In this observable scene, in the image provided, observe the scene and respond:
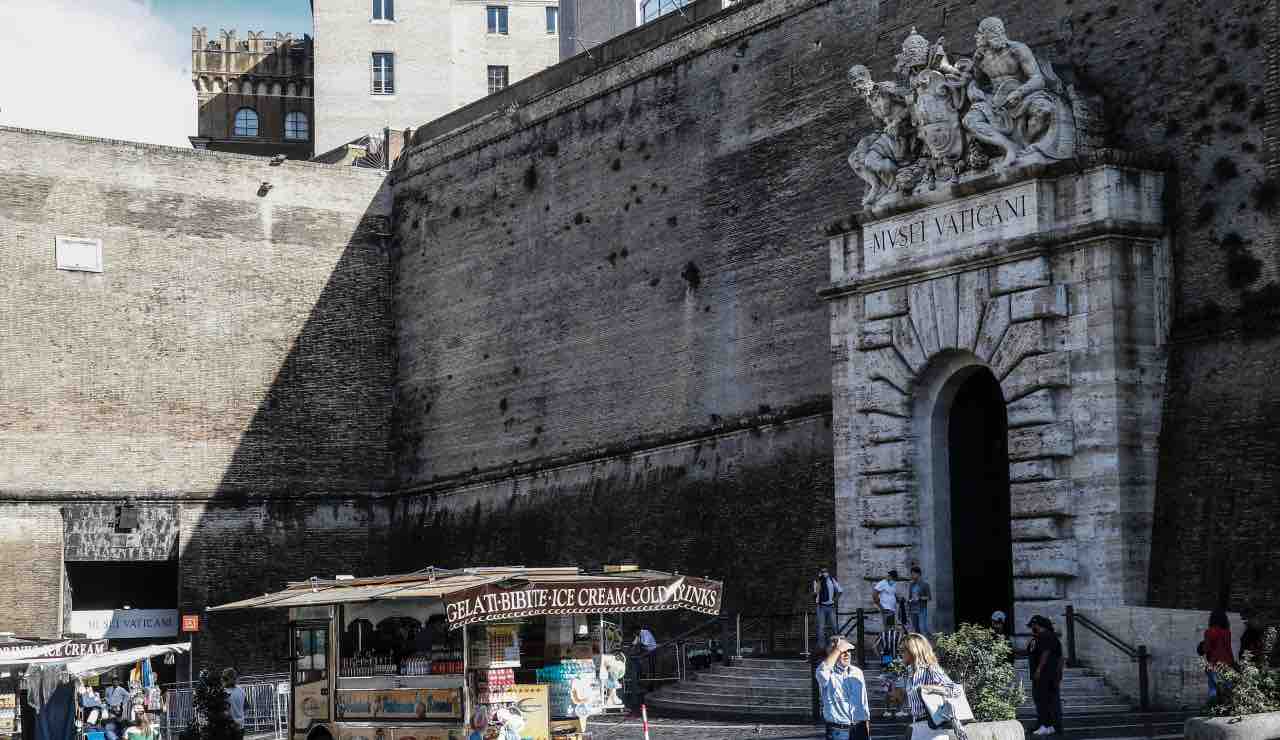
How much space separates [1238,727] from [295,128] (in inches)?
2093

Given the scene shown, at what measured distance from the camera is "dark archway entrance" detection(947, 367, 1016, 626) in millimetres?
25109

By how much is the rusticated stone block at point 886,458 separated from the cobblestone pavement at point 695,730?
4371mm

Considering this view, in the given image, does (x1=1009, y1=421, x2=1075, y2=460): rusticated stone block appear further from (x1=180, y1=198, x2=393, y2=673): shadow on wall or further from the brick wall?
the brick wall

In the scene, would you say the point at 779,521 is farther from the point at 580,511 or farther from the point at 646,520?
the point at 580,511

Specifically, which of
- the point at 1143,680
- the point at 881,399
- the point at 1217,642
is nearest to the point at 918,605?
the point at 881,399

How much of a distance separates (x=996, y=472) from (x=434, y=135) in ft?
65.9

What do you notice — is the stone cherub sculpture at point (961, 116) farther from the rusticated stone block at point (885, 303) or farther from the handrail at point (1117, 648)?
the handrail at point (1117, 648)

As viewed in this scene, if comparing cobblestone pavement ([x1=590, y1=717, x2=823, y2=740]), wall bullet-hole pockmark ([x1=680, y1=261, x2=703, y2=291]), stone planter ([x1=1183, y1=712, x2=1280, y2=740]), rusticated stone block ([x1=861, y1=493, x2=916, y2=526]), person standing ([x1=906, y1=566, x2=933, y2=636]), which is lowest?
cobblestone pavement ([x1=590, y1=717, x2=823, y2=740])

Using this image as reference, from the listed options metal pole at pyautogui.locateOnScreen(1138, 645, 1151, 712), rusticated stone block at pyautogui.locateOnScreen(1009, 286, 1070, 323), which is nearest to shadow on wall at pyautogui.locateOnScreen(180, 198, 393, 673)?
rusticated stone block at pyautogui.locateOnScreen(1009, 286, 1070, 323)

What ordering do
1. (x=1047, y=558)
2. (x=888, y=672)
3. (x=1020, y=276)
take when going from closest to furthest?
1. (x=888, y=672)
2. (x=1047, y=558)
3. (x=1020, y=276)

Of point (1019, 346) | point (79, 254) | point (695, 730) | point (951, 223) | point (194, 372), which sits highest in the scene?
point (79, 254)

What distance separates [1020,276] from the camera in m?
23.4

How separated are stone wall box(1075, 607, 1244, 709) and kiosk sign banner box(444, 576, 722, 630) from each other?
16.1 feet

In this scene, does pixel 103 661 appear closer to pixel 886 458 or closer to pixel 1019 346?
pixel 886 458
